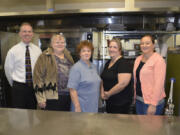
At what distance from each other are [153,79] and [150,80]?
0.09 ft

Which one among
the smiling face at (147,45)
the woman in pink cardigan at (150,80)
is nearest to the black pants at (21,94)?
the woman in pink cardigan at (150,80)

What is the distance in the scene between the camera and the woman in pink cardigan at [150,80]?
1530 mm

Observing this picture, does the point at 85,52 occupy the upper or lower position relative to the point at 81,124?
upper

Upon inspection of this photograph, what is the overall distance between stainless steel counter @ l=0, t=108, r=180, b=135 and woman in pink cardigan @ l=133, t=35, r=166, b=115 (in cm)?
75

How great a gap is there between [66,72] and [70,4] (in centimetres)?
154

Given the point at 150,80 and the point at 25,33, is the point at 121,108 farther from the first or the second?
the point at 25,33

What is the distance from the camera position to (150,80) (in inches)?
62.1

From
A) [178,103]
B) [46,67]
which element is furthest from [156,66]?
[46,67]

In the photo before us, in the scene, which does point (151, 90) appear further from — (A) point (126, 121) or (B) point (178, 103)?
(A) point (126, 121)

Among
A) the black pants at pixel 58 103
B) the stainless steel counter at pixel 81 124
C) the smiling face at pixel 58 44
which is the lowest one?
the black pants at pixel 58 103

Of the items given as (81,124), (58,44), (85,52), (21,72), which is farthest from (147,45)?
(21,72)

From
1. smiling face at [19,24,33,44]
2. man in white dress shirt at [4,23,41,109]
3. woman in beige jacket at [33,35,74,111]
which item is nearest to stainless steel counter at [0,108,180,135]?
woman in beige jacket at [33,35,74,111]

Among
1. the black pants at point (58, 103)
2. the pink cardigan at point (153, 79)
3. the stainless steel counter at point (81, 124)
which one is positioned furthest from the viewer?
the black pants at point (58, 103)

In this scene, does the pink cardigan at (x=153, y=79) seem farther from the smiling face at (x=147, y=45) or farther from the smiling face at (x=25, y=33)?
the smiling face at (x=25, y=33)
